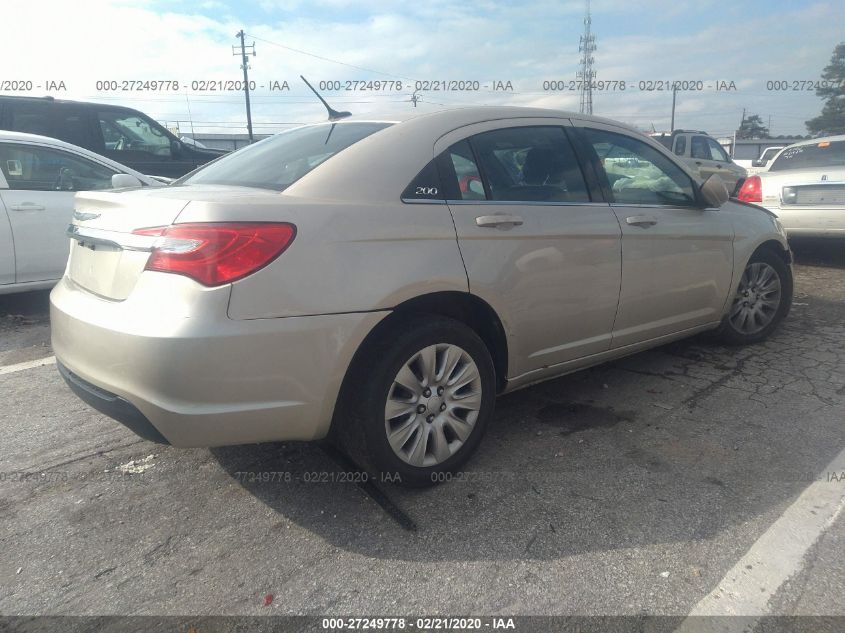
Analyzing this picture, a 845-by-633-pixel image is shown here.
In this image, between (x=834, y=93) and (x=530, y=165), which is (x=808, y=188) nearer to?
(x=530, y=165)

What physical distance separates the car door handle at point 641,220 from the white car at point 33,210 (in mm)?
3892

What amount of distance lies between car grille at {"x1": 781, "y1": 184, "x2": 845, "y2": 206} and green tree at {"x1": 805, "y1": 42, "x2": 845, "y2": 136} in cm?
4689

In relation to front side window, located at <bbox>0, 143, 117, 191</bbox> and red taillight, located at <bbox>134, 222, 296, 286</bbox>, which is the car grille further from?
front side window, located at <bbox>0, 143, 117, 191</bbox>

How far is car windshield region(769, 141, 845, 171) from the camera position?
24.1ft

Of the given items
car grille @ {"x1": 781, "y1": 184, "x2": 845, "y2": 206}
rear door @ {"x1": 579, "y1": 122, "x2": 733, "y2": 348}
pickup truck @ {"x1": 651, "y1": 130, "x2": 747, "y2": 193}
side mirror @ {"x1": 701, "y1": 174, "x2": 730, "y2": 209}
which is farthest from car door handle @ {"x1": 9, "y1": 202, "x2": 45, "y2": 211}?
pickup truck @ {"x1": 651, "y1": 130, "x2": 747, "y2": 193}

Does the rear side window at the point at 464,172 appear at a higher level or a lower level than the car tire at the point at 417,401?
higher

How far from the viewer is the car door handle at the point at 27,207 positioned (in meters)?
5.38

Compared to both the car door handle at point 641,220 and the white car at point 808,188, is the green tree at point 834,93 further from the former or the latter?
the car door handle at point 641,220

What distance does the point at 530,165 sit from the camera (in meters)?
3.25

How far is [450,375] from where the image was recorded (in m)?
2.77

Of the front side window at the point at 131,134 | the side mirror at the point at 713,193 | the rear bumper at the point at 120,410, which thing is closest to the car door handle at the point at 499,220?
the rear bumper at the point at 120,410

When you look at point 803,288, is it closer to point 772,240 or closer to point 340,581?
point 772,240

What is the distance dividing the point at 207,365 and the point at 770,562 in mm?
2114

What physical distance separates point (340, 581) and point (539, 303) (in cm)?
155
